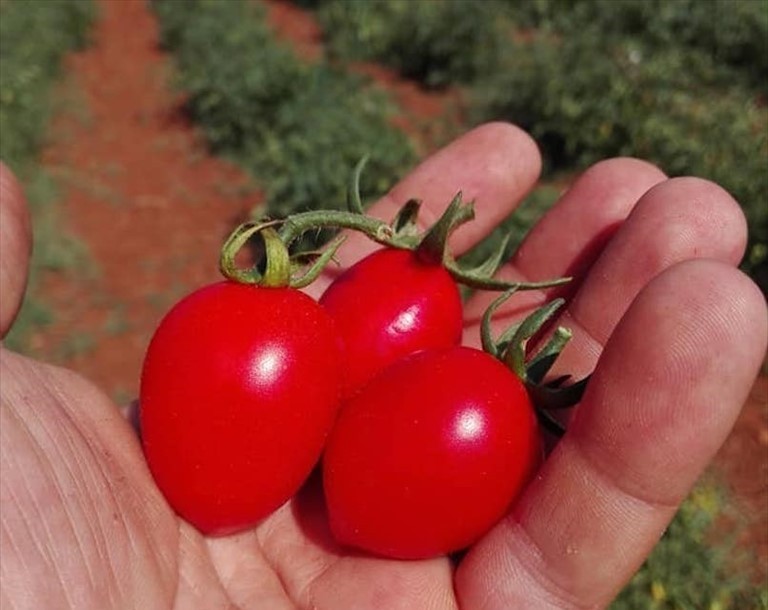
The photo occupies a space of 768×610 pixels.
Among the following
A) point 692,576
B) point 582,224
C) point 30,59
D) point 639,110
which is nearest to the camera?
point 582,224

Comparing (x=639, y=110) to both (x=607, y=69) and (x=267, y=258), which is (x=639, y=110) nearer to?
(x=607, y=69)

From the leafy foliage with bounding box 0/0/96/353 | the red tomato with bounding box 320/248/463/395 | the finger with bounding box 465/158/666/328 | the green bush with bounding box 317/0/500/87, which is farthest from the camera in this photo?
Answer: the green bush with bounding box 317/0/500/87

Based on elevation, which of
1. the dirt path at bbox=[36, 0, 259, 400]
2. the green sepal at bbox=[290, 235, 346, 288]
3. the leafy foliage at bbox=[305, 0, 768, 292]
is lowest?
the dirt path at bbox=[36, 0, 259, 400]

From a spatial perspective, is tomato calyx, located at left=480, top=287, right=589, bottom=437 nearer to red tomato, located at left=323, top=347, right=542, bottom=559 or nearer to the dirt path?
red tomato, located at left=323, top=347, right=542, bottom=559

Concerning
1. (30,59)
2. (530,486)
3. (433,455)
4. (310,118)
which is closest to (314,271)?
(433,455)

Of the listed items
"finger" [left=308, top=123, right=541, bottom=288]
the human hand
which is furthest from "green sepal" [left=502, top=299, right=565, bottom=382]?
"finger" [left=308, top=123, right=541, bottom=288]

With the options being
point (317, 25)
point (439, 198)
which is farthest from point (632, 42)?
point (439, 198)

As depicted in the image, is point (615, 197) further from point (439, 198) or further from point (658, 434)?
point (658, 434)
